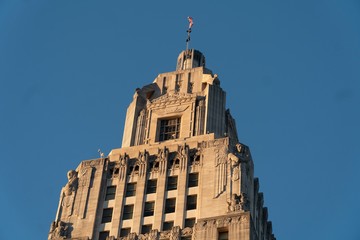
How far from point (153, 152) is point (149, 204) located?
5906 millimetres

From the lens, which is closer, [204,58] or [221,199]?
[221,199]

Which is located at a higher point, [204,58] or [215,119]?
[204,58]

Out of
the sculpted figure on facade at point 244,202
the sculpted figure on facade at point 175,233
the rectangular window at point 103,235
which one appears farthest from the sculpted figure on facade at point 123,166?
the sculpted figure on facade at point 244,202

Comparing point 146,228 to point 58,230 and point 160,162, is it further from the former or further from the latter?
point 58,230

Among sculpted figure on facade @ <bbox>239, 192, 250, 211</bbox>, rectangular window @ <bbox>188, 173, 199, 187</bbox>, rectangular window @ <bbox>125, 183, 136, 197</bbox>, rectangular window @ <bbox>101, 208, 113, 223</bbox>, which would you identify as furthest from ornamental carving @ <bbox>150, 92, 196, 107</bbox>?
sculpted figure on facade @ <bbox>239, 192, 250, 211</bbox>

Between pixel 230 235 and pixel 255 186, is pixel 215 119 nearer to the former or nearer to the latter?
pixel 255 186

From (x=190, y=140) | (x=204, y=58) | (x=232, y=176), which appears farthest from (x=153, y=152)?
(x=204, y=58)

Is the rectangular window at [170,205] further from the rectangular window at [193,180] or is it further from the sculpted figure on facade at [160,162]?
the sculpted figure on facade at [160,162]

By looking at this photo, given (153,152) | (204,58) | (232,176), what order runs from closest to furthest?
1. (232,176)
2. (153,152)
3. (204,58)


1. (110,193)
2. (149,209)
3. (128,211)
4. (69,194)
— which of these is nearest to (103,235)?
(128,211)

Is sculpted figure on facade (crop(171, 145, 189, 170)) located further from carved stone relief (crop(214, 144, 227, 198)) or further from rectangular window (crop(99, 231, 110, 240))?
rectangular window (crop(99, 231, 110, 240))

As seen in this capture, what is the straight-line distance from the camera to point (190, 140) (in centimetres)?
9075

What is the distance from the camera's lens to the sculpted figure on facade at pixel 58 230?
84.7 metres

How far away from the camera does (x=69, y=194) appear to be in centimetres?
8875
